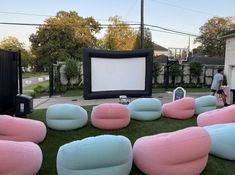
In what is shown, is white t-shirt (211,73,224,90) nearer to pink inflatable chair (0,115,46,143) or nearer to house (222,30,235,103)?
house (222,30,235,103)

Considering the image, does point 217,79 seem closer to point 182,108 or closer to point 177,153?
point 182,108

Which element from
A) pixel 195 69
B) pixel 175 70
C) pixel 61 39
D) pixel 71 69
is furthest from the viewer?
pixel 61 39

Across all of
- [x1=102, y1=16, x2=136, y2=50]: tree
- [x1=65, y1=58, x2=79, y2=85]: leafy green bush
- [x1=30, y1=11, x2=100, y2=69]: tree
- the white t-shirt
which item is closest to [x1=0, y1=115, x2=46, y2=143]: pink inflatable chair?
the white t-shirt

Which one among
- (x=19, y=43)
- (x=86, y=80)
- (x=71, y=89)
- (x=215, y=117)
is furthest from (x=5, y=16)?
(x=19, y=43)

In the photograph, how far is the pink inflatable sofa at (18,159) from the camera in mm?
3025

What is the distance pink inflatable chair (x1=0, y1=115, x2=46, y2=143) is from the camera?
180 inches

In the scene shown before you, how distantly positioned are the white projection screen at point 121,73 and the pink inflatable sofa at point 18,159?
24.8ft

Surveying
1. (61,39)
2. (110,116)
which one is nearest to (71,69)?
(110,116)

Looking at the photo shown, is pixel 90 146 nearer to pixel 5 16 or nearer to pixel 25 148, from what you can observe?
pixel 25 148

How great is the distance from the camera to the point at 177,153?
3.33 metres

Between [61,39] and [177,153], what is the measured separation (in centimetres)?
3397

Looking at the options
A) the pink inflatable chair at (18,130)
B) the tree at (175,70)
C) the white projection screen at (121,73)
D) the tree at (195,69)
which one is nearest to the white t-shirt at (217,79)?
the white projection screen at (121,73)

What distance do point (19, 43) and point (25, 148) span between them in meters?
55.1

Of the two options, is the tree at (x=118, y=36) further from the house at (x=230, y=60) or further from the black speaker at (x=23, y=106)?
the black speaker at (x=23, y=106)
